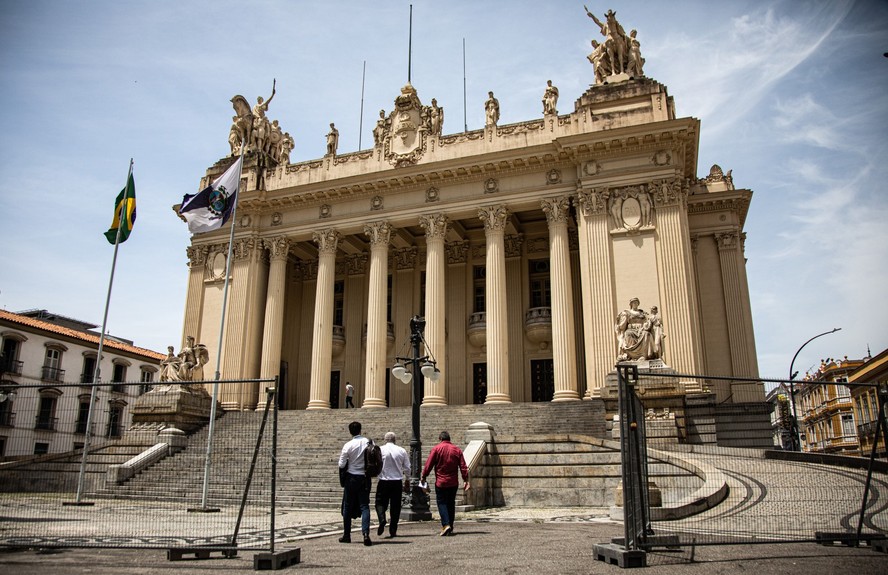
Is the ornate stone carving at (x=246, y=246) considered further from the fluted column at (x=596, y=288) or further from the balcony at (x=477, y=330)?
the fluted column at (x=596, y=288)

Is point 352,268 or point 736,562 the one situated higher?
point 352,268

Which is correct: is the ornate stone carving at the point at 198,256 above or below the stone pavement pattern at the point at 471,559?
above

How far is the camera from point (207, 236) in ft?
109

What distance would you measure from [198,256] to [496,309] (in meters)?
15.8

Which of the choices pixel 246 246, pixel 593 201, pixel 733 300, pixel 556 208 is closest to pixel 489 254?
pixel 556 208

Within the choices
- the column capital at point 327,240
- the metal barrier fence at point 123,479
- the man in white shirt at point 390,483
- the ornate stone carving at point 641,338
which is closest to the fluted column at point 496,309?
the ornate stone carving at point 641,338

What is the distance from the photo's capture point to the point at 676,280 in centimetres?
2500

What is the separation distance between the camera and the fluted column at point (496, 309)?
26188mm

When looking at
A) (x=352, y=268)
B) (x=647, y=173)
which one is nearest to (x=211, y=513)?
(x=647, y=173)

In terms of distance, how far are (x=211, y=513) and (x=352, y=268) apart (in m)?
22.4

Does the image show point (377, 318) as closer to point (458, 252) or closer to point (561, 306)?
point (458, 252)

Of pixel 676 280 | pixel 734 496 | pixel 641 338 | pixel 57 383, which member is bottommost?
pixel 734 496

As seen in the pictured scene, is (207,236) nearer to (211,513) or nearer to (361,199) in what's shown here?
(361,199)

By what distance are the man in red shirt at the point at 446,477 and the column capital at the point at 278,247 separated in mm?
22466
